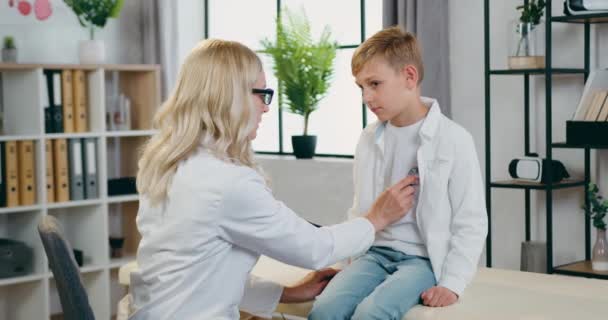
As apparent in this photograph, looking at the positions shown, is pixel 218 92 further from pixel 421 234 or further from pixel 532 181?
pixel 532 181

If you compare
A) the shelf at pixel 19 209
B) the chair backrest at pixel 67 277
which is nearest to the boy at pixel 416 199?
the chair backrest at pixel 67 277

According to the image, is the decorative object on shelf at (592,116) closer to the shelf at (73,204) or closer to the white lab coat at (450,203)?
the white lab coat at (450,203)

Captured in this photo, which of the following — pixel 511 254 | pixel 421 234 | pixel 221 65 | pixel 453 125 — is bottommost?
pixel 511 254

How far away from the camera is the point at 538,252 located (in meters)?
3.44

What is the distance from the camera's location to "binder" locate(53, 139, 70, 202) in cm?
436

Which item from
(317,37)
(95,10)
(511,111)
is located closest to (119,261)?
(95,10)

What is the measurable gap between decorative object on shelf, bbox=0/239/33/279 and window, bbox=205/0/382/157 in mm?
1514

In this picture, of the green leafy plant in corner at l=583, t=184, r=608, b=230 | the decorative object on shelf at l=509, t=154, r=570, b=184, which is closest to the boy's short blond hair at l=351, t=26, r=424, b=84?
the decorative object on shelf at l=509, t=154, r=570, b=184

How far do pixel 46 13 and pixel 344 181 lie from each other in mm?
1876

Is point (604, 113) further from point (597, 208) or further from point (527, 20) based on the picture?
point (527, 20)

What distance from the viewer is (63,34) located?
15.6 feet

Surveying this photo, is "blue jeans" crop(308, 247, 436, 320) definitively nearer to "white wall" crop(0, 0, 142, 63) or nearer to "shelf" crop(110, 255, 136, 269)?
"shelf" crop(110, 255, 136, 269)

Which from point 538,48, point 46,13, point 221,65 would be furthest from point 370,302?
point 46,13

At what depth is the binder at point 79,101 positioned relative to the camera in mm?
4414
